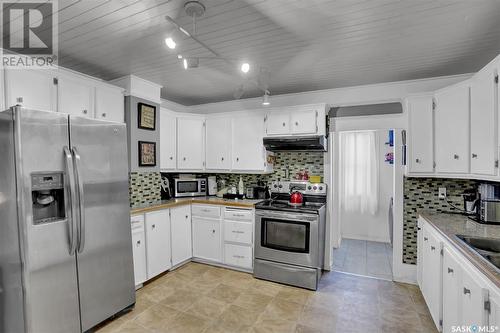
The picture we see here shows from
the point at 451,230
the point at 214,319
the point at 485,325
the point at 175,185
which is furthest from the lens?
the point at 175,185

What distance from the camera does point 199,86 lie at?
3.46m

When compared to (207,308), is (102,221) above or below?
above

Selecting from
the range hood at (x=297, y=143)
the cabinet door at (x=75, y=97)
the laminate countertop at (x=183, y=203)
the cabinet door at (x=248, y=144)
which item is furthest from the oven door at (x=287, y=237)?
the cabinet door at (x=75, y=97)

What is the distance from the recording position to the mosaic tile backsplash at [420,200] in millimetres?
2842

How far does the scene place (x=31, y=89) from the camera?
7.29 ft

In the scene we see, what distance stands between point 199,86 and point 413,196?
310 cm

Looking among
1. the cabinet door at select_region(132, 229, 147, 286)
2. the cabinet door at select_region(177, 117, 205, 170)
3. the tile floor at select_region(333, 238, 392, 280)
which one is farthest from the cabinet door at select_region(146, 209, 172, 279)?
the tile floor at select_region(333, 238, 392, 280)

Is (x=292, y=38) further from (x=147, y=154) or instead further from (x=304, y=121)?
(x=147, y=154)

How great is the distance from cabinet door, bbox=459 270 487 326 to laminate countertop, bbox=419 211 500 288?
0.11 metres

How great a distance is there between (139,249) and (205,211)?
100 centimetres

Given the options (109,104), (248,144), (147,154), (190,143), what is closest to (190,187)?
(190,143)

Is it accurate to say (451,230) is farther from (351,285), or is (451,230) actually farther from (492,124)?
(351,285)

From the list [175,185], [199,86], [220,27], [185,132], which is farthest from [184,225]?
[220,27]

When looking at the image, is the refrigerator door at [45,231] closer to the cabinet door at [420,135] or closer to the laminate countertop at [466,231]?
the laminate countertop at [466,231]
